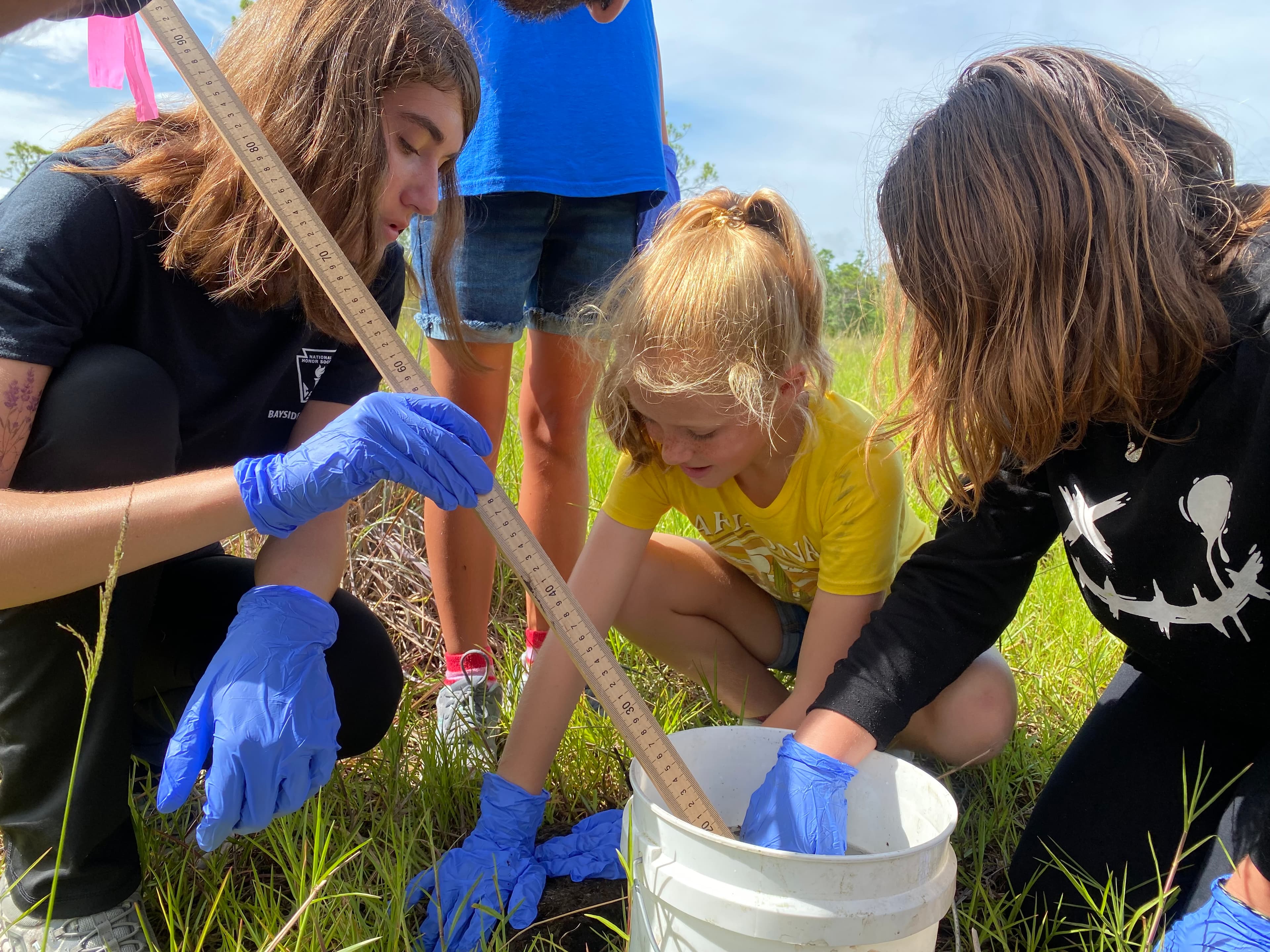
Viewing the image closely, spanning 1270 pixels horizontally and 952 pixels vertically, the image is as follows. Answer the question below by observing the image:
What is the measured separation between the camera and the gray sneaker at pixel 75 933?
121 centimetres

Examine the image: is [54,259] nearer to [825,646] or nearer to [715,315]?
[715,315]

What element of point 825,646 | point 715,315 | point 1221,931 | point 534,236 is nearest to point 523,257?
point 534,236

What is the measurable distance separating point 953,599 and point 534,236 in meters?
1.10

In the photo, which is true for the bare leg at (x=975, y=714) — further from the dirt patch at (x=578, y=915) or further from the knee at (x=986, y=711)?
the dirt patch at (x=578, y=915)

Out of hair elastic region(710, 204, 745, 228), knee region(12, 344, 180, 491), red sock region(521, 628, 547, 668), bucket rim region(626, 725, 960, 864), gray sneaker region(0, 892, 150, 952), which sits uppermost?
hair elastic region(710, 204, 745, 228)

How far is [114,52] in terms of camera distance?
46.3 inches

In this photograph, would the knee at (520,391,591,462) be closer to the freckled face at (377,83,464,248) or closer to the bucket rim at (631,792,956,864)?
the freckled face at (377,83,464,248)

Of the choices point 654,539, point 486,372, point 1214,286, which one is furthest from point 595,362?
point 1214,286

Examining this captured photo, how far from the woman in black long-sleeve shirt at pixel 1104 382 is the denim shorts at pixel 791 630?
0.53 m

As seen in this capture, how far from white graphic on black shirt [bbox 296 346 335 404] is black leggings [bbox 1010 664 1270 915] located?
1.39m

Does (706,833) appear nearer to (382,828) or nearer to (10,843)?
(382,828)

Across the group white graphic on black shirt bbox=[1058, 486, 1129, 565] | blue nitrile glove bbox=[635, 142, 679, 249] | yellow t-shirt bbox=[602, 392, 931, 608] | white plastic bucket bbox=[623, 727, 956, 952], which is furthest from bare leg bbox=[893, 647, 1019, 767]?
blue nitrile glove bbox=[635, 142, 679, 249]

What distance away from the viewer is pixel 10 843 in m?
1.27

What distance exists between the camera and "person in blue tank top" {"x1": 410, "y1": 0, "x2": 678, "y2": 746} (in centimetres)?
189
